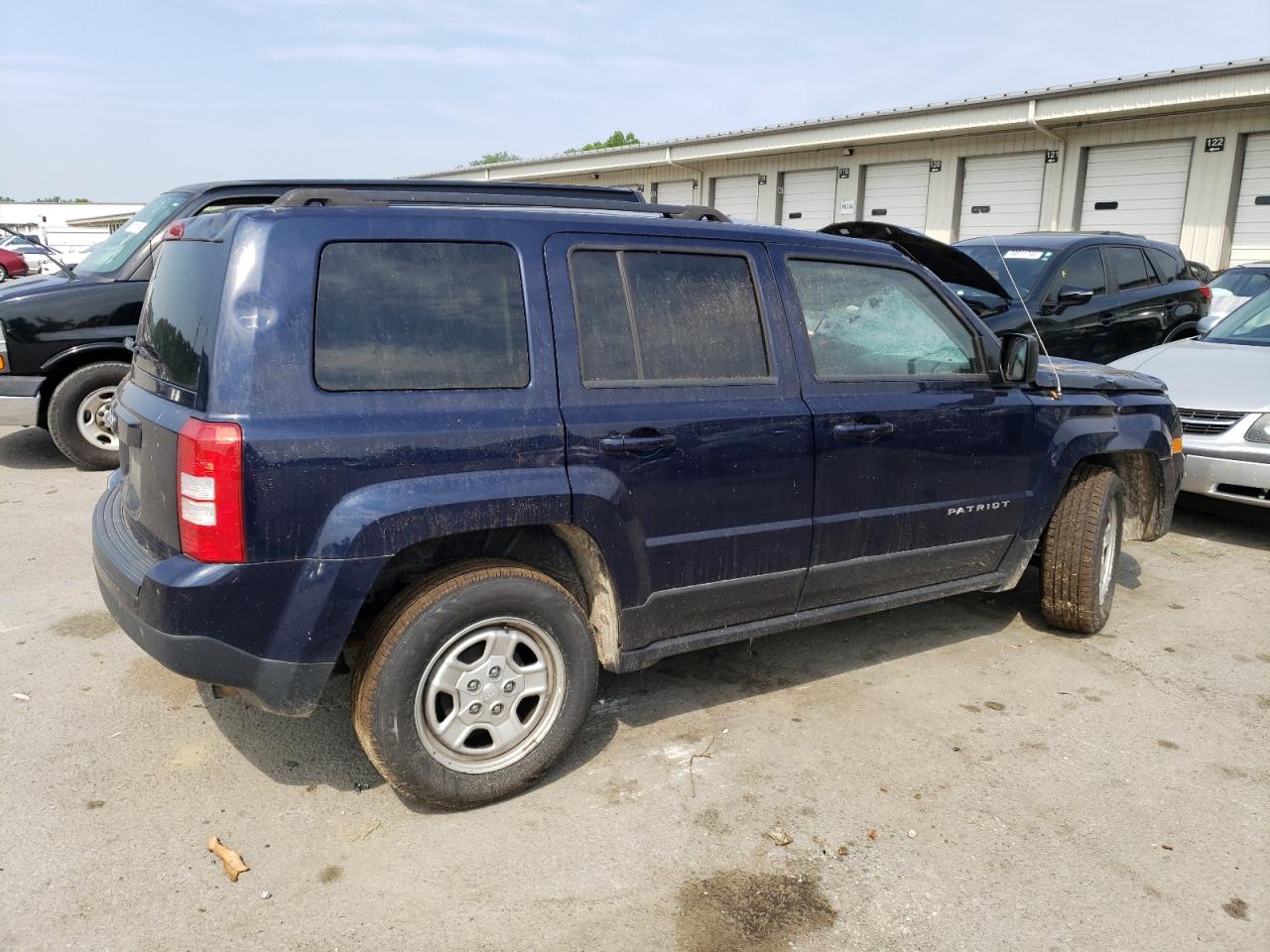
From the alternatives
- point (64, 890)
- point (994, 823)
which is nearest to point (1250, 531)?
point (994, 823)

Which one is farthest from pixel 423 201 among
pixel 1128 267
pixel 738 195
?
pixel 738 195

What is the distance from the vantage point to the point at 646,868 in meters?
2.85

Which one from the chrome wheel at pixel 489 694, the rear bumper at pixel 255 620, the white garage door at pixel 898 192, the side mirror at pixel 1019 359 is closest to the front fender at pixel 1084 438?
the side mirror at pixel 1019 359

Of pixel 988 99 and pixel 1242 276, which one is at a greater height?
pixel 988 99

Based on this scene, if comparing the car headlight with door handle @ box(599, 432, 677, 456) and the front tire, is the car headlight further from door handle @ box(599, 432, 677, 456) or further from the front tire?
the front tire

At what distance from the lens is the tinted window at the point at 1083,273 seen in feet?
28.0

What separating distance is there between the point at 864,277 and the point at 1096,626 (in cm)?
213

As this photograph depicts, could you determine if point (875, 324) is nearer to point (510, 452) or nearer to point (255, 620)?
point (510, 452)

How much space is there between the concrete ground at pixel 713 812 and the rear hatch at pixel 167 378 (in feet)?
2.90

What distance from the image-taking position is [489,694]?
3.10 meters

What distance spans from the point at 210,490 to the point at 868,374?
2408 mm

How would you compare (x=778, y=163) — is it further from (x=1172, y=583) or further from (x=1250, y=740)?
(x=1250, y=740)

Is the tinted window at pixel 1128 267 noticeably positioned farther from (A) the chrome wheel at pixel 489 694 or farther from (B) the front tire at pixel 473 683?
(A) the chrome wheel at pixel 489 694

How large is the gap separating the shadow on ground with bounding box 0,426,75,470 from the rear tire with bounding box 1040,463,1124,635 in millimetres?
6882
